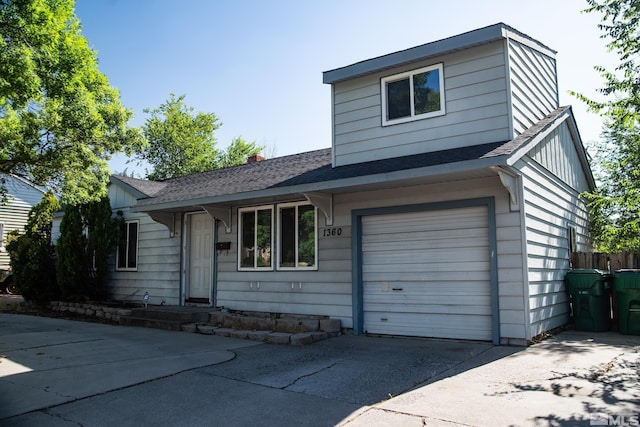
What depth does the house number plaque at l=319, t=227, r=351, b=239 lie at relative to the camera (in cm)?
854

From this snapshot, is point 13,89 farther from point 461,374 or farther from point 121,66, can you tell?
point 461,374

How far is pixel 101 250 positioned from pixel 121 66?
16.6ft

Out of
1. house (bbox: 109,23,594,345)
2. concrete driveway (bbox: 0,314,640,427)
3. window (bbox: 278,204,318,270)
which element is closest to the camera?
concrete driveway (bbox: 0,314,640,427)

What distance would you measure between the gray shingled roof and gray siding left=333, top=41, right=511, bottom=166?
0.28m

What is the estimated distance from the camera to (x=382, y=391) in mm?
4754

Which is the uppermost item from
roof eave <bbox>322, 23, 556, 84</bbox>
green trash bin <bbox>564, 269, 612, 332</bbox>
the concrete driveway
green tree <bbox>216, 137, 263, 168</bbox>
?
green tree <bbox>216, 137, 263, 168</bbox>

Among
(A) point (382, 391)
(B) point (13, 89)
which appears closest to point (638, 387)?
(A) point (382, 391)

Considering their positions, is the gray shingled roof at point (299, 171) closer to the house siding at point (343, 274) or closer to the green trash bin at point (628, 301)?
the house siding at point (343, 274)

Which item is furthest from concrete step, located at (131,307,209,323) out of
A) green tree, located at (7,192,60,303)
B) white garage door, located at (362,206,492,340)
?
green tree, located at (7,192,60,303)

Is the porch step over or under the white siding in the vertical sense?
under

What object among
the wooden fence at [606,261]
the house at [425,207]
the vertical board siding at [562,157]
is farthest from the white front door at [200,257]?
the wooden fence at [606,261]

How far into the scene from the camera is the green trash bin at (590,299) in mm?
8047

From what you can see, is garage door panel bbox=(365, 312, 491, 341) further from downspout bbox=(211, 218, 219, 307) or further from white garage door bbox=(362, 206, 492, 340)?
downspout bbox=(211, 218, 219, 307)

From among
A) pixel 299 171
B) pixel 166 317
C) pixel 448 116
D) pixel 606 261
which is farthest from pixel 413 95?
pixel 166 317
